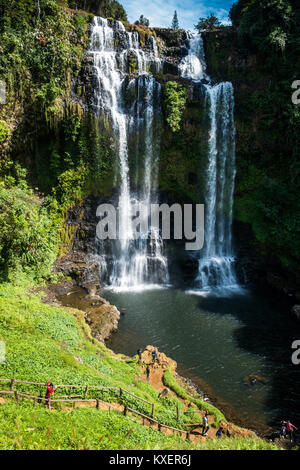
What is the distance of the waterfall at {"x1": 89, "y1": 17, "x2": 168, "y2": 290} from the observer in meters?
26.8

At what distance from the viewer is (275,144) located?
27281mm

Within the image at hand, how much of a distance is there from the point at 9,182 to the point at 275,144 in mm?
24596

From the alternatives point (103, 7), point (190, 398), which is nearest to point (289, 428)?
point (190, 398)

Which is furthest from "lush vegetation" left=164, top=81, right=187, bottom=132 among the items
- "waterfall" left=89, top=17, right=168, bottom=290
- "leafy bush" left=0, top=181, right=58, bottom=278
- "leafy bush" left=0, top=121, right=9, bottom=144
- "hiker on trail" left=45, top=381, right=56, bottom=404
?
"hiker on trail" left=45, top=381, right=56, bottom=404

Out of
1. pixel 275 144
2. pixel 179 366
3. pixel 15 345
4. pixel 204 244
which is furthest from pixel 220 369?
pixel 275 144

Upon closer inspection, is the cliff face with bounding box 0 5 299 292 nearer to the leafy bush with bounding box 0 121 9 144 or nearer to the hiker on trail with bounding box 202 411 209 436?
the leafy bush with bounding box 0 121 9 144

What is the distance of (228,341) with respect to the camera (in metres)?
17.6

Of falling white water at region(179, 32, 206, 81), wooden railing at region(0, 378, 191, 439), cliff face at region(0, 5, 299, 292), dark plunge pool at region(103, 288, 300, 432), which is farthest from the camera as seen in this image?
falling white water at region(179, 32, 206, 81)

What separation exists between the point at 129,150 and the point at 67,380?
22.8 m

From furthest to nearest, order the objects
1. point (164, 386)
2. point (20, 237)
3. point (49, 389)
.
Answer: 1. point (20, 237)
2. point (164, 386)
3. point (49, 389)

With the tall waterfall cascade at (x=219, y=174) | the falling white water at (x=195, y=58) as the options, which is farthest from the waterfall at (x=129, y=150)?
the falling white water at (x=195, y=58)

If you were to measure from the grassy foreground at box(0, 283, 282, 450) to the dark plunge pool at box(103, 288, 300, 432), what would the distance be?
2103mm

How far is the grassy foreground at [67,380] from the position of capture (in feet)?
24.9

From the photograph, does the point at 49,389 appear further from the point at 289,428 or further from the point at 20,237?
the point at 20,237
